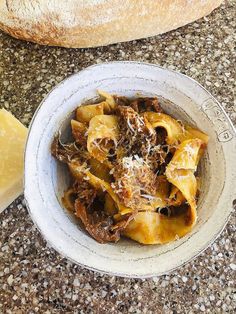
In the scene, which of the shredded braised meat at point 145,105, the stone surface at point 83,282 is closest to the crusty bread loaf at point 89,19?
the stone surface at point 83,282

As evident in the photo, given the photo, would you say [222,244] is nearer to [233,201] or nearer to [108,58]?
[233,201]

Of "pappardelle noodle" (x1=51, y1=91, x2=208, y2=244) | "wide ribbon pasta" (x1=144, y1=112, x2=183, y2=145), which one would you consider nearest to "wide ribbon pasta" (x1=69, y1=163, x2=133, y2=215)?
"pappardelle noodle" (x1=51, y1=91, x2=208, y2=244)

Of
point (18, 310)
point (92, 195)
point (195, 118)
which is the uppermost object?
point (195, 118)

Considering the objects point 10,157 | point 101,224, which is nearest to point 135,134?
point 101,224

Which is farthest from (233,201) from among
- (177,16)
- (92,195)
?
(177,16)

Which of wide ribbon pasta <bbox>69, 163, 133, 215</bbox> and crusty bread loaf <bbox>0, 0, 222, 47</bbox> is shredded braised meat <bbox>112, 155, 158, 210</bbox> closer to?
wide ribbon pasta <bbox>69, 163, 133, 215</bbox>

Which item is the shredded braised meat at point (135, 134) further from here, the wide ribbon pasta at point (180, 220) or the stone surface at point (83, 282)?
the stone surface at point (83, 282)

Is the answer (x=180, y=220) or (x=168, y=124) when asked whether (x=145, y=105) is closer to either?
(x=168, y=124)
